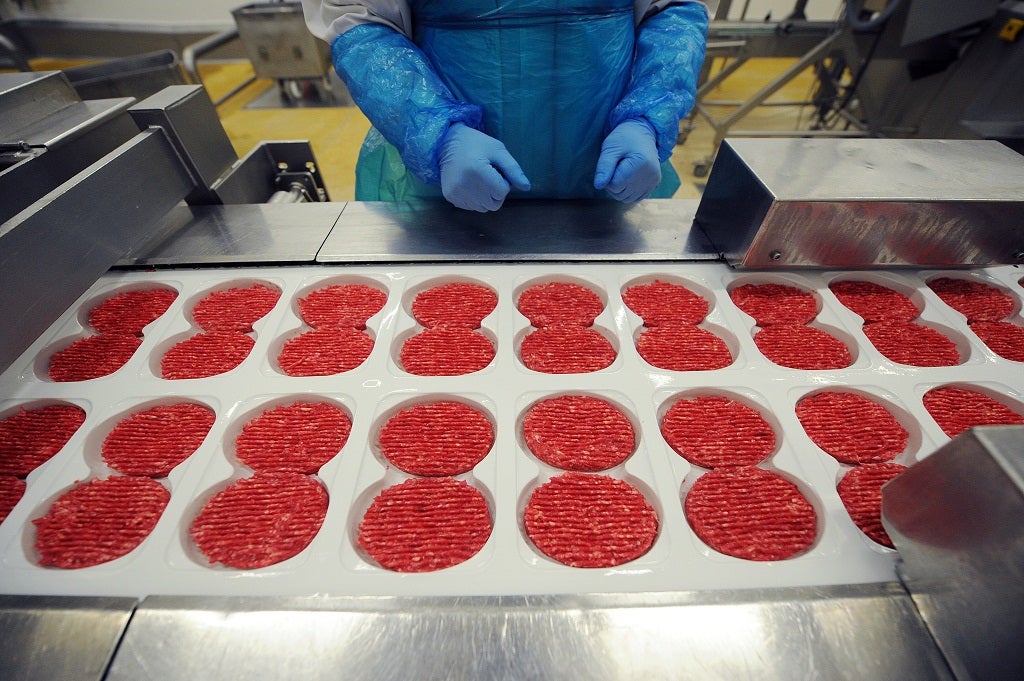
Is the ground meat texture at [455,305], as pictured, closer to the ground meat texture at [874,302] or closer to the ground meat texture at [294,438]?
the ground meat texture at [294,438]

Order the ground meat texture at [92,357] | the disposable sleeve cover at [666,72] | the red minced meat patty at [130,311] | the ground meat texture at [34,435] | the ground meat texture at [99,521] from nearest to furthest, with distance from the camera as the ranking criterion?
the ground meat texture at [99,521], the ground meat texture at [34,435], the ground meat texture at [92,357], the red minced meat patty at [130,311], the disposable sleeve cover at [666,72]

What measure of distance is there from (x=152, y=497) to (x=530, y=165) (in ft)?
4.76

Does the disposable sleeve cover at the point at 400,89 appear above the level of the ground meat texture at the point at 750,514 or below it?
above

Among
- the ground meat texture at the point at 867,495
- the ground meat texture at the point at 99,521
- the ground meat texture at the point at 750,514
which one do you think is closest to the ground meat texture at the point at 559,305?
the ground meat texture at the point at 750,514

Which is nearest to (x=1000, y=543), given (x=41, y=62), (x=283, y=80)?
(x=283, y=80)

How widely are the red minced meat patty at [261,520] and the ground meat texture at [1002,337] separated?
173 centimetres

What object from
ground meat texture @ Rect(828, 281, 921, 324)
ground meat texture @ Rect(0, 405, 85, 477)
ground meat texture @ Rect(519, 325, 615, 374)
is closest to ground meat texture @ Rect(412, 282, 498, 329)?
ground meat texture @ Rect(519, 325, 615, 374)

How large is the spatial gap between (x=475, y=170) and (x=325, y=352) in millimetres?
642

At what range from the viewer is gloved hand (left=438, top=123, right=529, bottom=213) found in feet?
4.25

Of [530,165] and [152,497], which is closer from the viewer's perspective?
[152,497]

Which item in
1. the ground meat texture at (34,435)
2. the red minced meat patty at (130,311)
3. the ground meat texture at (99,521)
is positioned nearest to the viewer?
the ground meat texture at (99,521)

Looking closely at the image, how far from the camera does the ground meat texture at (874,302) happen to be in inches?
52.3

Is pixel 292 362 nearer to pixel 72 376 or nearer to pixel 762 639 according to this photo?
pixel 72 376

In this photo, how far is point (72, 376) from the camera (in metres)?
1.16
